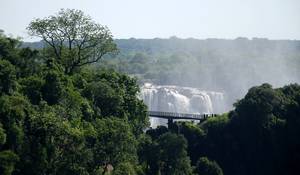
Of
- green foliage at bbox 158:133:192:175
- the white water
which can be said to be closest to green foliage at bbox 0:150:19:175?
green foliage at bbox 158:133:192:175

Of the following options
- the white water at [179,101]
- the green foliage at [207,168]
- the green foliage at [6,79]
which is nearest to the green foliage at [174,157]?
the green foliage at [207,168]

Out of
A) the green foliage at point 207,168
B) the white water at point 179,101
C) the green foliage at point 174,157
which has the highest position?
the white water at point 179,101

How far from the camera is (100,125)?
39.0m

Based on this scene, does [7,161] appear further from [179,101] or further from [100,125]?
[179,101]

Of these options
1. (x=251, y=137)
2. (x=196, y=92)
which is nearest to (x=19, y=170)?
(x=251, y=137)

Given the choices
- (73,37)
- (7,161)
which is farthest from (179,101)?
(7,161)

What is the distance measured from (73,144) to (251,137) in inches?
999

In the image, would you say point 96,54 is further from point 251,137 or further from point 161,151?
point 251,137

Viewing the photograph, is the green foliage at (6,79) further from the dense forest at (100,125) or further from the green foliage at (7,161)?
the green foliage at (7,161)

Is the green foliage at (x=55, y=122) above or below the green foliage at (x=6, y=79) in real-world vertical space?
below

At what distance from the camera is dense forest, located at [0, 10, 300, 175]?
114 feet

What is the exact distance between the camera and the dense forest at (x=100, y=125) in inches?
1369

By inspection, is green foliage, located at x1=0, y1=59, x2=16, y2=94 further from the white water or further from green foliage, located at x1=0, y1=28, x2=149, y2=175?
the white water

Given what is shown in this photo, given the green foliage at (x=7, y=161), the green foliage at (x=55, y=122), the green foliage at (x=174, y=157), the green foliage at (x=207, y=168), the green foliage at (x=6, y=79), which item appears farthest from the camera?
the green foliage at (x=207, y=168)
